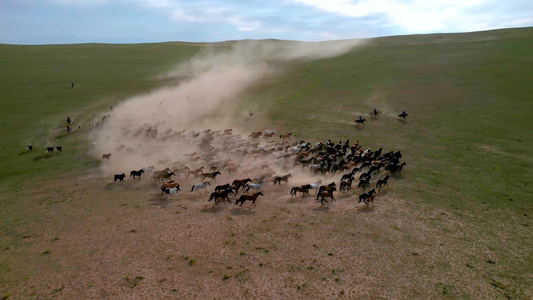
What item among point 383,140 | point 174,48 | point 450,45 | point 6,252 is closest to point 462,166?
point 383,140

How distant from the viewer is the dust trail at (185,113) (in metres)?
30.4

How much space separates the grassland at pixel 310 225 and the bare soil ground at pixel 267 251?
6cm

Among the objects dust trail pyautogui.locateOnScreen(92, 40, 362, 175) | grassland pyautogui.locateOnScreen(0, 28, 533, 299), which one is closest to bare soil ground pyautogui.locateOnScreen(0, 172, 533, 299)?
grassland pyautogui.locateOnScreen(0, 28, 533, 299)

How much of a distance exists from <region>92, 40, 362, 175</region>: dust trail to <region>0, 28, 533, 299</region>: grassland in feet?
12.1

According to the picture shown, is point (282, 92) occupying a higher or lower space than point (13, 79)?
lower

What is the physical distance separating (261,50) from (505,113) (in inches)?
2871

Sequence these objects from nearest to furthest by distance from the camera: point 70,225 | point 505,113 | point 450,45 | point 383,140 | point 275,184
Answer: point 70,225 < point 275,184 < point 383,140 < point 505,113 < point 450,45

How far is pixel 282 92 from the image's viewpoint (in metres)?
50.2

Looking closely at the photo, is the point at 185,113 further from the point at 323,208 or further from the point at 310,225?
the point at 310,225

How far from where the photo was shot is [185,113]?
44.7 m

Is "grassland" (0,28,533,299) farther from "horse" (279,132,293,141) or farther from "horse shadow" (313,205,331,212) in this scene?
"horse" (279,132,293,141)

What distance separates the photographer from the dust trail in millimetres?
30422

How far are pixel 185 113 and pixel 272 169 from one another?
25491 millimetres

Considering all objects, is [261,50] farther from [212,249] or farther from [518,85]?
[212,249]
